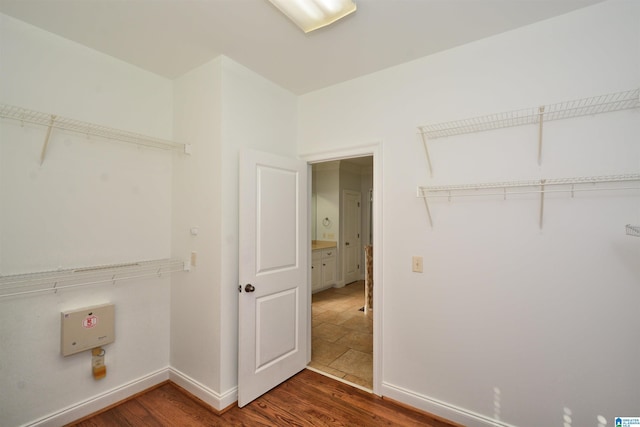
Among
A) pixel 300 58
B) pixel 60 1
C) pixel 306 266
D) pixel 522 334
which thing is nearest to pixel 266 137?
pixel 300 58

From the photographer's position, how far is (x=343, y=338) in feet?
11.4

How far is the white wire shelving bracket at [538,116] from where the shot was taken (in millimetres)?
1587

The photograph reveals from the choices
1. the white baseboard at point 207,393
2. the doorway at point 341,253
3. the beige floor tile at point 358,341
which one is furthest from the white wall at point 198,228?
the beige floor tile at point 358,341

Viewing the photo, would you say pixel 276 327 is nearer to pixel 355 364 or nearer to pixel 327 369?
pixel 327 369

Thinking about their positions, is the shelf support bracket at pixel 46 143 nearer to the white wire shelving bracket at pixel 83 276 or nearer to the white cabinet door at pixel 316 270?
the white wire shelving bracket at pixel 83 276

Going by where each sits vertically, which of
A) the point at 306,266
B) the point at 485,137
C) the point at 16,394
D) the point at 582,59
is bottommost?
the point at 16,394

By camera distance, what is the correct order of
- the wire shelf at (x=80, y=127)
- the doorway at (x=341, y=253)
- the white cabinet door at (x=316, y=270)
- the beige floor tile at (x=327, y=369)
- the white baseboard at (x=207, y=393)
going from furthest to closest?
the white cabinet door at (x=316, y=270), the doorway at (x=341, y=253), the beige floor tile at (x=327, y=369), the white baseboard at (x=207, y=393), the wire shelf at (x=80, y=127)

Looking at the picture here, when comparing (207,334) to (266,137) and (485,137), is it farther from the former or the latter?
(485,137)

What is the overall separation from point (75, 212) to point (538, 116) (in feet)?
10.6

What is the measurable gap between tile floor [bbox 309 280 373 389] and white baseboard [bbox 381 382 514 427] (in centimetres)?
25

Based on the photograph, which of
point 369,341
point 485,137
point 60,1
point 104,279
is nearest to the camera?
point 60,1

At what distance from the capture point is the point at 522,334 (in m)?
1.83

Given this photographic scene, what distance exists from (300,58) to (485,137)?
1498 mm

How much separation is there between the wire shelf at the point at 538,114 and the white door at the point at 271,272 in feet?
4.09
